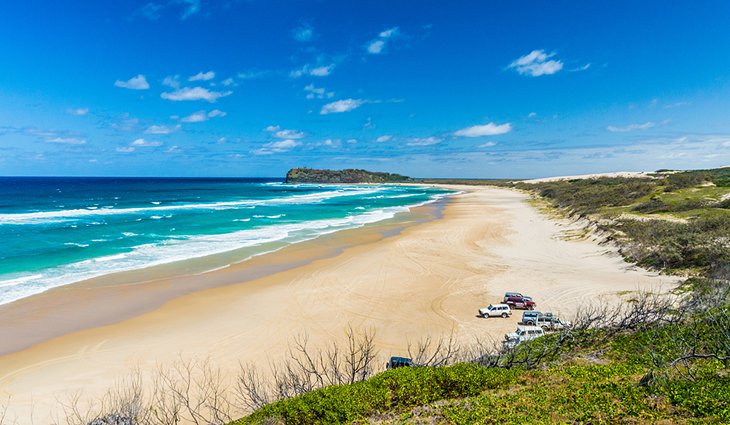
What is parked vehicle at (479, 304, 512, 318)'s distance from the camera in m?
19.7

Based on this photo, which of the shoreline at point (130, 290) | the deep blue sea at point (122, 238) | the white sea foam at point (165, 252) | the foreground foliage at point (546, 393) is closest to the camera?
the foreground foliage at point (546, 393)

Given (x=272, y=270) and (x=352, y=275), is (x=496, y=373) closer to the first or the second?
(x=352, y=275)

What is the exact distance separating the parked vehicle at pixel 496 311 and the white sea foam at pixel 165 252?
2500 cm

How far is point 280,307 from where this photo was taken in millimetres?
21828

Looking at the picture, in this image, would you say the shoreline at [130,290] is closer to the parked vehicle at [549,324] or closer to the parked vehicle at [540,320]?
the parked vehicle at [540,320]

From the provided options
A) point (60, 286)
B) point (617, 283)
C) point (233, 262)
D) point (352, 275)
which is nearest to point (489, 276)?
point (617, 283)

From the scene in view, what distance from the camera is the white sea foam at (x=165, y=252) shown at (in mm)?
25438

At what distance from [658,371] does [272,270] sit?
82.2ft

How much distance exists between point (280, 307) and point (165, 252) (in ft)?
62.3

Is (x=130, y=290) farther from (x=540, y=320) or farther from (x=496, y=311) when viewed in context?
(x=540, y=320)

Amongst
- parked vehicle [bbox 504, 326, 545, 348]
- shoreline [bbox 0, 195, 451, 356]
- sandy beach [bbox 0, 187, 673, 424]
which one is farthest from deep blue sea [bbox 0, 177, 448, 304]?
parked vehicle [bbox 504, 326, 545, 348]

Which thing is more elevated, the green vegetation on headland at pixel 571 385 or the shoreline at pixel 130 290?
the green vegetation on headland at pixel 571 385

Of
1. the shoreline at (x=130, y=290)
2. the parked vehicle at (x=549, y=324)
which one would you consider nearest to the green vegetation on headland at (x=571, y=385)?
the parked vehicle at (x=549, y=324)

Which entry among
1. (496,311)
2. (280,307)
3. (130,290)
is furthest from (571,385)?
(130,290)
